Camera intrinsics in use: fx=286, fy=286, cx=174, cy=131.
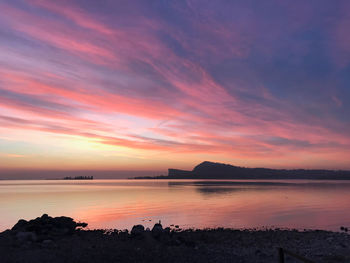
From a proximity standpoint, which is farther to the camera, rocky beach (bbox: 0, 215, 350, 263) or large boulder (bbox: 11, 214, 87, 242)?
large boulder (bbox: 11, 214, 87, 242)

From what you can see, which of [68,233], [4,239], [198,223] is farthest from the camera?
[198,223]

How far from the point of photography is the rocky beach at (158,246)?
840 inches

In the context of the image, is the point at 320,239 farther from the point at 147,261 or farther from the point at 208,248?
the point at 147,261

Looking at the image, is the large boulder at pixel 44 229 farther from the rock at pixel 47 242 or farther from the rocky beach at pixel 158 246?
the rock at pixel 47 242

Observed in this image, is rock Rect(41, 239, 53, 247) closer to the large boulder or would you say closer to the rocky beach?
the rocky beach

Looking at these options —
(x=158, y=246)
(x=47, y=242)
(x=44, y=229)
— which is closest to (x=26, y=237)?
(x=47, y=242)

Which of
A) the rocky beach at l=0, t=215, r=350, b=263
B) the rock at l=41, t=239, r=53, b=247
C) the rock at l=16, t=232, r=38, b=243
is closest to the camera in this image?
the rocky beach at l=0, t=215, r=350, b=263

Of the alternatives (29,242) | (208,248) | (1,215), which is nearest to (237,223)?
(208,248)

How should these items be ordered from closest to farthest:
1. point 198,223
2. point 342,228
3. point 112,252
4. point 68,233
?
point 112,252, point 68,233, point 342,228, point 198,223

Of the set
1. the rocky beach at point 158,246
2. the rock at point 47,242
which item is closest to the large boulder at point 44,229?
the rocky beach at point 158,246

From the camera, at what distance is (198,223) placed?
4441 centimetres

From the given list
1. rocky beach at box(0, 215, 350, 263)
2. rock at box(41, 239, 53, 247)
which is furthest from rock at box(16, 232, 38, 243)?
rock at box(41, 239, 53, 247)

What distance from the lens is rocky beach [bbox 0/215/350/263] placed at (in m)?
21.3

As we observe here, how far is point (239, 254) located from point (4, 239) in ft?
69.5
